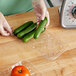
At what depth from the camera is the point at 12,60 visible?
98 cm

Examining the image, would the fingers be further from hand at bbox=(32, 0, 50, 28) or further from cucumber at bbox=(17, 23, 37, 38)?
hand at bbox=(32, 0, 50, 28)

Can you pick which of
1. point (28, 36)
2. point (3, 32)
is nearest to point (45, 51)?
point (28, 36)

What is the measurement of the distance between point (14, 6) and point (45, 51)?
0.48 meters

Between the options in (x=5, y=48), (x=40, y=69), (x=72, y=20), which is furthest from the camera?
(x=72, y=20)

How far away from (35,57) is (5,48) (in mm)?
199

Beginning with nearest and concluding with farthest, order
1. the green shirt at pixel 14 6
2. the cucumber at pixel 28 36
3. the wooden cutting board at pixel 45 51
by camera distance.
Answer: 1. the wooden cutting board at pixel 45 51
2. the cucumber at pixel 28 36
3. the green shirt at pixel 14 6

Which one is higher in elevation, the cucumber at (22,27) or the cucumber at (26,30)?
the cucumber at (22,27)

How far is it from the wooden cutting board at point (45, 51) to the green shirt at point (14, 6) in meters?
0.12

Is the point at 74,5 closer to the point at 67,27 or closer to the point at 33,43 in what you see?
the point at 67,27

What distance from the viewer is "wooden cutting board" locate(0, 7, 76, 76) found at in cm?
94

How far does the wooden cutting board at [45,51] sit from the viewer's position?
3.10 ft

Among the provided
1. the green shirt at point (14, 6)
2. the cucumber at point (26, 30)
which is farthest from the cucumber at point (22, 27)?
the green shirt at point (14, 6)

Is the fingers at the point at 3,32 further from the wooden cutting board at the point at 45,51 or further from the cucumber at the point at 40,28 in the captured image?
the cucumber at the point at 40,28

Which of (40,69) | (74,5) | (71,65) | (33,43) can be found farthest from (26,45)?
(74,5)
